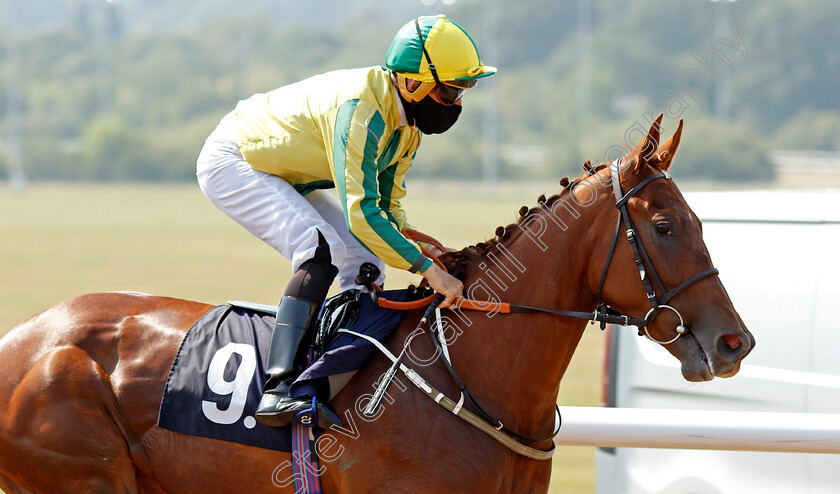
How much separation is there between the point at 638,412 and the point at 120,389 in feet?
7.14

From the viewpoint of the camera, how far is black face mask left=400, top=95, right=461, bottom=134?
3.48 m

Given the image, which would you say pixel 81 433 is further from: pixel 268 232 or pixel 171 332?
pixel 268 232

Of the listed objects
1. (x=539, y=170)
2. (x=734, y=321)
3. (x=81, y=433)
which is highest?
(x=539, y=170)

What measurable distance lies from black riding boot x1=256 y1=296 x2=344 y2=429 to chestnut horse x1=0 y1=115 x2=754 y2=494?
138 millimetres

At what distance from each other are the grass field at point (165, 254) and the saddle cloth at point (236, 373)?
595mm

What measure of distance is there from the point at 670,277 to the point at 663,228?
171 millimetres

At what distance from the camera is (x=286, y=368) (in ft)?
10.7

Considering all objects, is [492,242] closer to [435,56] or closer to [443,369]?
[443,369]

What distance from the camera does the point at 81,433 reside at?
341cm

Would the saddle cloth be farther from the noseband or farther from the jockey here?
the noseband

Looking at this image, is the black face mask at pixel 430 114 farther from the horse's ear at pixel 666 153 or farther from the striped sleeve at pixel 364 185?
the horse's ear at pixel 666 153

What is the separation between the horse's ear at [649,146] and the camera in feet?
10.5

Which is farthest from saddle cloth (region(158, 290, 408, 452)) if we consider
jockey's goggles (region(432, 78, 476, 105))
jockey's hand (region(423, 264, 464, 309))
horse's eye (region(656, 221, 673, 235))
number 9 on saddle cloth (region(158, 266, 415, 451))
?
horse's eye (region(656, 221, 673, 235))

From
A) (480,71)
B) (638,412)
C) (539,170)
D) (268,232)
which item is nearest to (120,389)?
(268,232)
